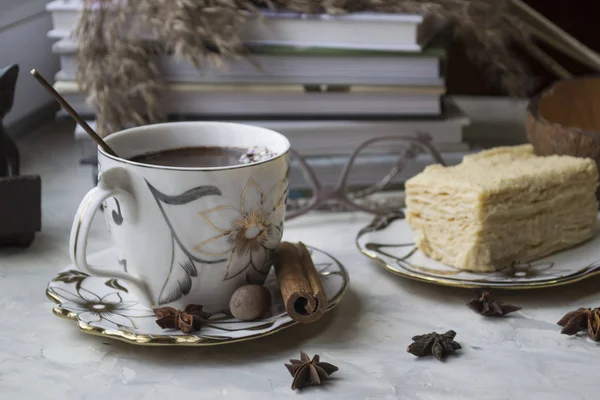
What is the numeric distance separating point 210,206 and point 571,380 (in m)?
0.35

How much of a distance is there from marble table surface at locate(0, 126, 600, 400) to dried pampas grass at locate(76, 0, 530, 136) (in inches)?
11.2

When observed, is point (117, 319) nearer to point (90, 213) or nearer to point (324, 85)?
point (90, 213)

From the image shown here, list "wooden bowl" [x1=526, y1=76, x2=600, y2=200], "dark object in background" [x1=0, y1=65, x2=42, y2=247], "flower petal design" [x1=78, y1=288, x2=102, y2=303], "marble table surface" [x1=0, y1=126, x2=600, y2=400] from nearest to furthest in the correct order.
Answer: "marble table surface" [x1=0, y1=126, x2=600, y2=400], "flower petal design" [x1=78, y1=288, x2=102, y2=303], "dark object in background" [x1=0, y1=65, x2=42, y2=247], "wooden bowl" [x1=526, y1=76, x2=600, y2=200]

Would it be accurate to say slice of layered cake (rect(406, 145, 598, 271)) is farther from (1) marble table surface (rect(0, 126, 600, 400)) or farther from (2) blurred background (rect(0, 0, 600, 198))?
(2) blurred background (rect(0, 0, 600, 198))

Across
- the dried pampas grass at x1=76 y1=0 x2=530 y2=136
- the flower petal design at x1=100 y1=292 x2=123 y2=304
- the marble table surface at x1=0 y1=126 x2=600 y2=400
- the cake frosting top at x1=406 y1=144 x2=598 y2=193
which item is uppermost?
the dried pampas grass at x1=76 y1=0 x2=530 y2=136

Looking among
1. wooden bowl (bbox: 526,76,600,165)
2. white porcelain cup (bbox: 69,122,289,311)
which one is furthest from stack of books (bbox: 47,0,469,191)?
white porcelain cup (bbox: 69,122,289,311)

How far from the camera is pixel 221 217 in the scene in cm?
70

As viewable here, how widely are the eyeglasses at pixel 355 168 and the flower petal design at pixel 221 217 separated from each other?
318mm

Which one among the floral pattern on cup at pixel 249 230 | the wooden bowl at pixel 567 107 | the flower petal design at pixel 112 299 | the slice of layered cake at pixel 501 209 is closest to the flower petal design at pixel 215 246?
→ the floral pattern on cup at pixel 249 230

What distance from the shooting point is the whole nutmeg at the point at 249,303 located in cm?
70

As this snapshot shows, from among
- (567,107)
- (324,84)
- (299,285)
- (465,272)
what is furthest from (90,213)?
(567,107)

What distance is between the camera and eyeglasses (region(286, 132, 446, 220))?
1035mm

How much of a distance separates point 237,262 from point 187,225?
7 centimetres

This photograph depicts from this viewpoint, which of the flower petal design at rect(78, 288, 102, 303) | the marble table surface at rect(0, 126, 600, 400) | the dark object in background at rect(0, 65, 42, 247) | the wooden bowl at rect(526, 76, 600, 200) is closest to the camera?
the marble table surface at rect(0, 126, 600, 400)
